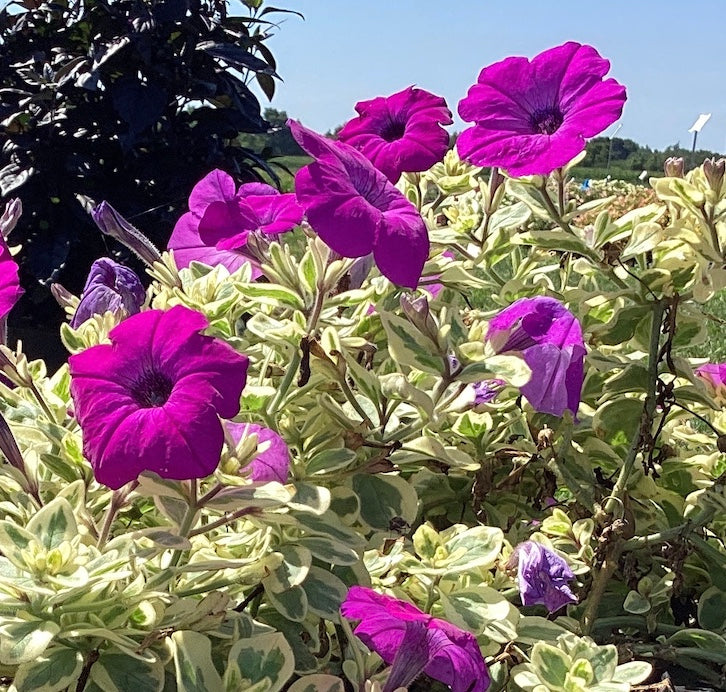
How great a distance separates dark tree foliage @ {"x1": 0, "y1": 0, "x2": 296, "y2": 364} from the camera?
336 cm

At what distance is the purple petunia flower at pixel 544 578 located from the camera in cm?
84

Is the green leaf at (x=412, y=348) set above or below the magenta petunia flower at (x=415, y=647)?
above

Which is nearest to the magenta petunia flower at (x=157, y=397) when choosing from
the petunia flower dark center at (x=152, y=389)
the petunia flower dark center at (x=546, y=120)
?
the petunia flower dark center at (x=152, y=389)

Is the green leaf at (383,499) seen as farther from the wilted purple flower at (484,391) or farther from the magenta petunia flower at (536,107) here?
the magenta petunia flower at (536,107)

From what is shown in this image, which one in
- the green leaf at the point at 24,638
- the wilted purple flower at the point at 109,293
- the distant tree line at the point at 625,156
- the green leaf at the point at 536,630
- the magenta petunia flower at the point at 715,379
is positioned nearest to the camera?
the green leaf at the point at 24,638

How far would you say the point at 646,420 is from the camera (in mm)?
976

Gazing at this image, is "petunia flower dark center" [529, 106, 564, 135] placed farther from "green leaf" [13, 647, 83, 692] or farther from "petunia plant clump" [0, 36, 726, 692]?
"green leaf" [13, 647, 83, 692]

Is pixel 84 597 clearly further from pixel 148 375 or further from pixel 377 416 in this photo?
pixel 377 416

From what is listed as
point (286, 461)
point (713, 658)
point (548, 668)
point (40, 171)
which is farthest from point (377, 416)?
point (40, 171)

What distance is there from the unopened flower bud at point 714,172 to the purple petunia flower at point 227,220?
417 millimetres

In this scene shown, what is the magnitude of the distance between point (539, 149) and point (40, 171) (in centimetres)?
293

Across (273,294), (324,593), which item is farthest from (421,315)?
(324,593)

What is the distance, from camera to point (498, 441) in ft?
3.67

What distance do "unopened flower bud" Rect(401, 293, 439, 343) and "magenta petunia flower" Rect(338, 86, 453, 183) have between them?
0.59ft
